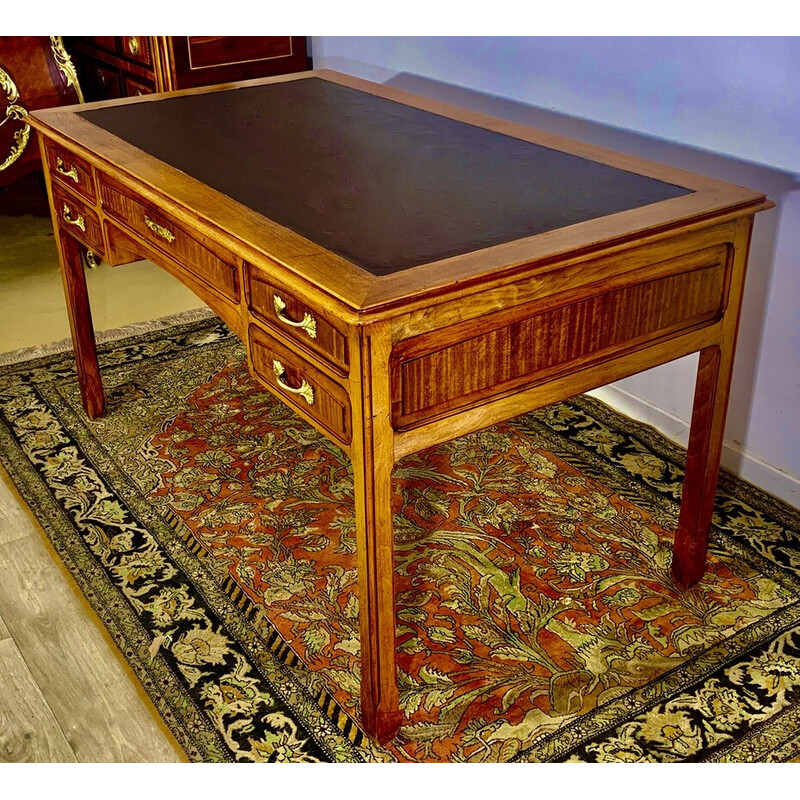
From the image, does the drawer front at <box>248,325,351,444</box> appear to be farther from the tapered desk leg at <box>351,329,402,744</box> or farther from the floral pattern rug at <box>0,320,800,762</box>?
the floral pattern rug at <box>0,320,800,762</box>

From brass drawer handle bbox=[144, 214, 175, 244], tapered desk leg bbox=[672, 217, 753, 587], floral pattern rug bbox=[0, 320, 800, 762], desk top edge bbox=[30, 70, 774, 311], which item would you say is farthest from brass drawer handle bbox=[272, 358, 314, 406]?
tapered desk leg bbox=[672, 217, 753, 587]

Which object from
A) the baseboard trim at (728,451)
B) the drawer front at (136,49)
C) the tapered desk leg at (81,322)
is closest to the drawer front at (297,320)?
the tapered desk leg at (81,322)

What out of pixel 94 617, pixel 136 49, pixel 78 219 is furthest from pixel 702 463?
pixel 136 49

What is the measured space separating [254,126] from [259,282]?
2.75ft

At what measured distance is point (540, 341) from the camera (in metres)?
1.75

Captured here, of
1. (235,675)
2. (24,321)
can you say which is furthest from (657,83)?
(24,321)

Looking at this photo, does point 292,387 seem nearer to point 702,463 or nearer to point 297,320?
point 297,320

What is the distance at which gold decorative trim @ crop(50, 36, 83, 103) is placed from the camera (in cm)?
409

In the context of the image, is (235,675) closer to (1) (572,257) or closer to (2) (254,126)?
(1) (572,257)

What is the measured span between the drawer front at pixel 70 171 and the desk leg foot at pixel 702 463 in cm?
159

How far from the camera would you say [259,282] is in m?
1.81

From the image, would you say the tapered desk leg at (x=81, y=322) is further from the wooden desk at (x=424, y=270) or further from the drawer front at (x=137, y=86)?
the drawer front at (x=137, y=86)

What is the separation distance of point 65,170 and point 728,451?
6.48 feet

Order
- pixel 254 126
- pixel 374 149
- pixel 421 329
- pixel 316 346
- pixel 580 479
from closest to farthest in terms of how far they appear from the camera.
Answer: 1. pixel 421 329
2. pixel 316 346
3. pixel 374 149
4. pixel 254 126
5. pixel 580 479
